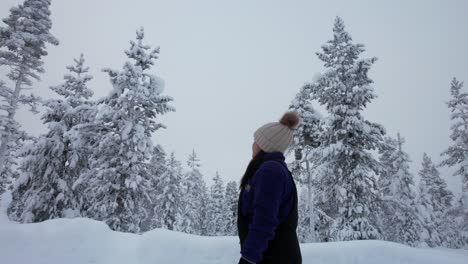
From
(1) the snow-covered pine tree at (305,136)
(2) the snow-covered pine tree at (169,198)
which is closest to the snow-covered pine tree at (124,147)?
(1) the snow-covered pine tree at (305,136)

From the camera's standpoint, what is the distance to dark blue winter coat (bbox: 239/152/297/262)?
2.70m

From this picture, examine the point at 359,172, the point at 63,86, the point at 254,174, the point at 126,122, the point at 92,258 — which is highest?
the point at 63,86

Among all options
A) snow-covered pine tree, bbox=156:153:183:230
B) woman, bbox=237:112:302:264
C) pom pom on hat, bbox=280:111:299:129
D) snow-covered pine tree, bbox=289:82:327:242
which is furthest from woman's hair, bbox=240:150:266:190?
snow-covered pine tree, bbox=156:153:183:230

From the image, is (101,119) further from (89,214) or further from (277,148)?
(277,148)

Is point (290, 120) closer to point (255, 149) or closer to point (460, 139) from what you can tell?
point (255, 149)

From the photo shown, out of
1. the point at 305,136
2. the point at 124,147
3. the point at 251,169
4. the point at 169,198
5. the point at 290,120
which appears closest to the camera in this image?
the point at 251,169

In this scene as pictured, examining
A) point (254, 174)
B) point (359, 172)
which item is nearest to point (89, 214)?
point (359, 172)

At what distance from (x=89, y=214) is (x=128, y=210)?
337 cm

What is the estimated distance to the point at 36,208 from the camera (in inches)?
769

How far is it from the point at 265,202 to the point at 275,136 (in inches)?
28.3

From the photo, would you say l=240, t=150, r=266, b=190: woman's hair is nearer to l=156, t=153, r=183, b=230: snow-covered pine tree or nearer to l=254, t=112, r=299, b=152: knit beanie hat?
l=254, t=112, r=299, b=152: knit beanie hat

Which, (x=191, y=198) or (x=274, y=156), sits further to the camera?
(x=191, y=198)

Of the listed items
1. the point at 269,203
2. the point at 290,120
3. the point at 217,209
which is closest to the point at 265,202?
the point at 269,203

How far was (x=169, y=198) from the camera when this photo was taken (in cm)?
3778
